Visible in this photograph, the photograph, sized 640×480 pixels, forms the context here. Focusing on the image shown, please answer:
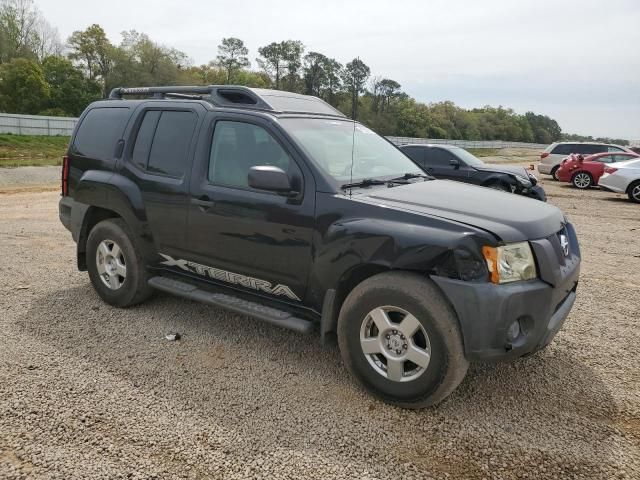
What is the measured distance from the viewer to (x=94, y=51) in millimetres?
59094

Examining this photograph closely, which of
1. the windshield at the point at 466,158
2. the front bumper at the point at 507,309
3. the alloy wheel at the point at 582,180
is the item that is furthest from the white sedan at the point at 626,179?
the front bumper at the point at 507,309

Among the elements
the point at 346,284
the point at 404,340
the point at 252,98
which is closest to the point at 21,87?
the point at 252,98

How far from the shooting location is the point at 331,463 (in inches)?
106

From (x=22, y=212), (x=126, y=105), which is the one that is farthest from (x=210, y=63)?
(x=126, y=105)

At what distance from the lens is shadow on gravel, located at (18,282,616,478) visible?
2822 mm

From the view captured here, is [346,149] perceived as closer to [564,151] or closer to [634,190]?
[634,190]

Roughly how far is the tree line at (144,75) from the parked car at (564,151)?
330 inches

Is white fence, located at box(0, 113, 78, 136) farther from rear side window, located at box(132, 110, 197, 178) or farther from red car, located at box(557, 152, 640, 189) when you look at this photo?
rear side window, located at box(132, 110, 197, 178)

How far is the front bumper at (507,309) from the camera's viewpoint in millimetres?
2869

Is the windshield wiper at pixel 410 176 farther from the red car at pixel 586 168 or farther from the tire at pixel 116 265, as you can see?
the red car at pixel 586 168

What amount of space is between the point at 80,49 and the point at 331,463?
66.6 metres

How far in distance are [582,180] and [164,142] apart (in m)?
18.4

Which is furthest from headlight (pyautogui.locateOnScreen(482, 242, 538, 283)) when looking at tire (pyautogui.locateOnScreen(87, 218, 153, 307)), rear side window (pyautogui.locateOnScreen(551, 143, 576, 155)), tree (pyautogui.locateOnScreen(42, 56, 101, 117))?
tree (pyautogui.locateOnScreen(42, 56, 101, 117))

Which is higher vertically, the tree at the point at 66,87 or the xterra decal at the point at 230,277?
the tree at the point at 66,87
